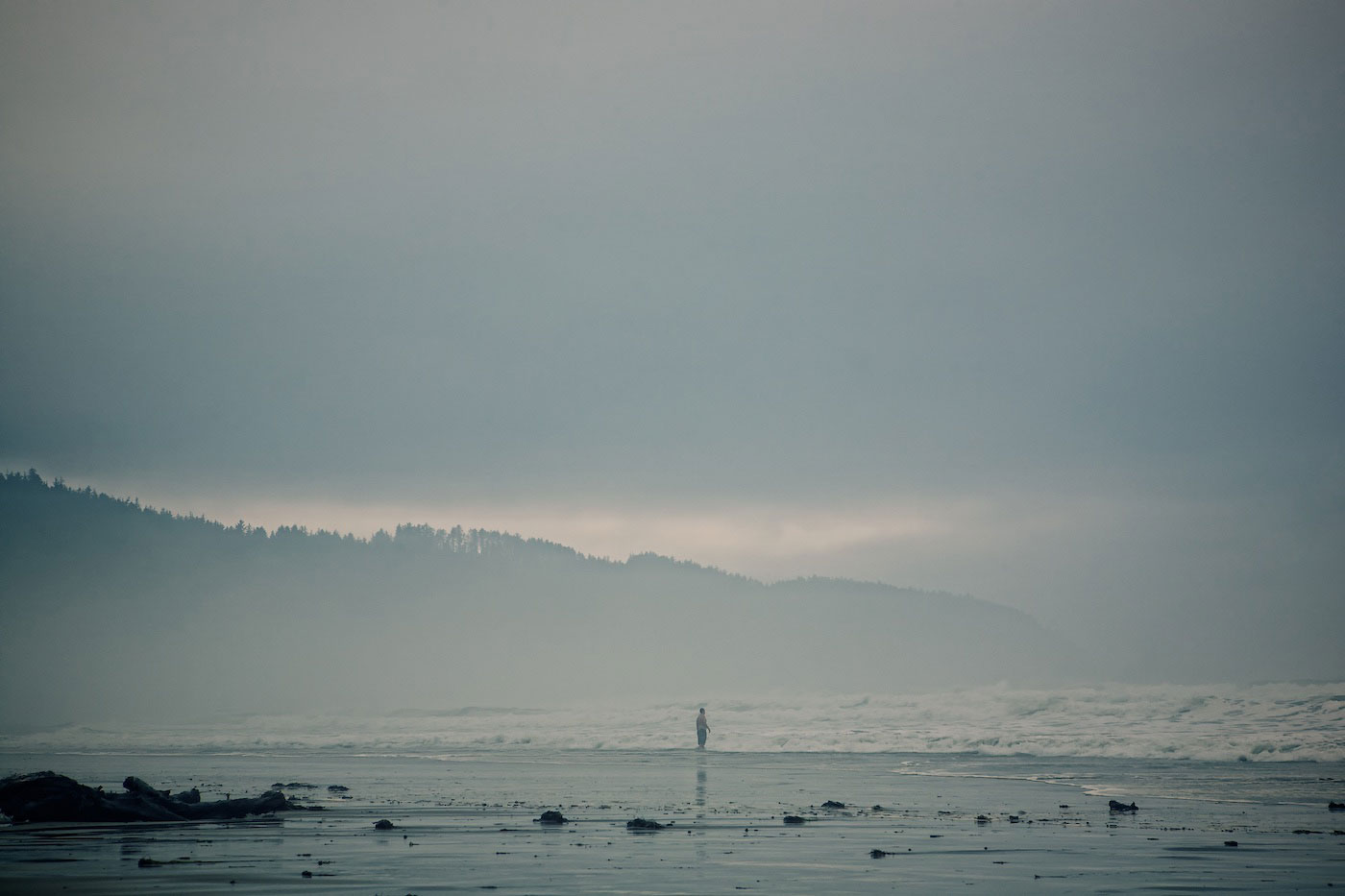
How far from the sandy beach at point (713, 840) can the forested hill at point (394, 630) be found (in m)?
110

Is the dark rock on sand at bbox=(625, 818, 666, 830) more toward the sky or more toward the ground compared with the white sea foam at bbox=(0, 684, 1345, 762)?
more toward the sky

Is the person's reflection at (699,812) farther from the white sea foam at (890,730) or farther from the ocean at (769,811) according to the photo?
the white sea foam at (890,730)

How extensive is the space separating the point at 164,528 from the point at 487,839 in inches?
7379

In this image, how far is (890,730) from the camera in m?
52.2

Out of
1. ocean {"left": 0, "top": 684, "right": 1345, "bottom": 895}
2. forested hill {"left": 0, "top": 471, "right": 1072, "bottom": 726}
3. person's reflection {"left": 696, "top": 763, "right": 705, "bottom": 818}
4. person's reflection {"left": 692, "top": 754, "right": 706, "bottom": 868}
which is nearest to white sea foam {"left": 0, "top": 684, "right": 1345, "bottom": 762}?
ocean {"left": 0, "top": 684, "right": 1345, "bottom": 895}

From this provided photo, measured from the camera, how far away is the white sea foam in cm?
4094

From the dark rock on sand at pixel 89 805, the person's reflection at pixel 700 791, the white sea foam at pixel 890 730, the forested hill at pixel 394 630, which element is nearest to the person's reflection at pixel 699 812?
the person's reflection at pixel 700 791

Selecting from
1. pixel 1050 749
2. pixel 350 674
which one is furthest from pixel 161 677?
pixel 1050 749

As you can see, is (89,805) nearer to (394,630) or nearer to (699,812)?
(699,812)

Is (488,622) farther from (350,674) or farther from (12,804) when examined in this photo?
(12,804)

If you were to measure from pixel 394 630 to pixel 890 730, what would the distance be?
129 metres

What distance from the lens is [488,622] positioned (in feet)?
550

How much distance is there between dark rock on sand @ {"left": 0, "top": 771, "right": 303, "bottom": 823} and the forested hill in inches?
4608

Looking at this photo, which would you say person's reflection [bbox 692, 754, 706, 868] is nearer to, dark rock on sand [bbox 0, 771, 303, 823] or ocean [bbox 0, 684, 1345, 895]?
ocean [bbox 0, 684, 1345, 895]
